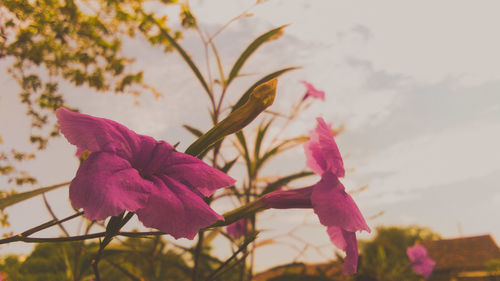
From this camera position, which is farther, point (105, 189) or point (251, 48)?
point (251, 48)

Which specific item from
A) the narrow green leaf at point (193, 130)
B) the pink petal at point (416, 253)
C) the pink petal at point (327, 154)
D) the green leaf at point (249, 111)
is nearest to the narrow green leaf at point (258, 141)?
the narrow green leaf at point (193, 130)

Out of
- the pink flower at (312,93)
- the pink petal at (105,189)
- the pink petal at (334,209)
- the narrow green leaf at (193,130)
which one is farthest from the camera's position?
the pink flower at (312,93)

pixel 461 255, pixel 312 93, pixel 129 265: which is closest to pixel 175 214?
pixel 129 265

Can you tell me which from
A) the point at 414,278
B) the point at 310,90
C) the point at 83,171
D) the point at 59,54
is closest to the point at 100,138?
the point at 83,171

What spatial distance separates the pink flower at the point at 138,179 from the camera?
41cm

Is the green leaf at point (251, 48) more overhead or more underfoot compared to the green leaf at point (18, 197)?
more overhead

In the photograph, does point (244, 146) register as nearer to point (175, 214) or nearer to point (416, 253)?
point (175, 214)

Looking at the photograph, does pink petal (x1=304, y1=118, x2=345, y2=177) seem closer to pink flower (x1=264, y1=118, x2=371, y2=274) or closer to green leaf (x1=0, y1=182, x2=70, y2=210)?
pink flower (x1=264, y1=118, x2=371, y2=274)

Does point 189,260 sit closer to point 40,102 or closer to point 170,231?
point 40,102

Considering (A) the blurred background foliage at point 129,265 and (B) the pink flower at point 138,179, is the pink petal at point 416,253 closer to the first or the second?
(A) the blurred background foliage at point 129,265

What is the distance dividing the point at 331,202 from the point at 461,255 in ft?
12.2

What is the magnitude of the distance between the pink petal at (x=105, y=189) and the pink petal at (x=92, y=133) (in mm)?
21

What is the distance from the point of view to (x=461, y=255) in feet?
11.6

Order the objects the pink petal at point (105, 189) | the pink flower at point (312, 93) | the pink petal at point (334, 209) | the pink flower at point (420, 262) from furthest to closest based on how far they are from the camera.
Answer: the pink flower at point (420, 262)
the pink flower at point (312, 93)
the pink petal at point (334, 209)
the pink petal at point (105, 189)
